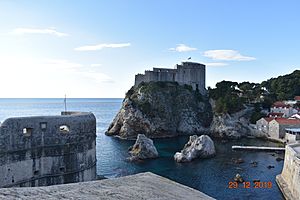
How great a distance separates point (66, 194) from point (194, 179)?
32.3 m

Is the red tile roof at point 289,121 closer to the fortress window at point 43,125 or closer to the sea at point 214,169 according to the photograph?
the sea at point 214,169

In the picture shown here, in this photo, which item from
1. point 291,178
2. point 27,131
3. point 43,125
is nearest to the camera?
point 27,131

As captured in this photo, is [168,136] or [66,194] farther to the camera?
[168,136]

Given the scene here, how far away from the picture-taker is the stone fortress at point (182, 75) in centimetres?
8788

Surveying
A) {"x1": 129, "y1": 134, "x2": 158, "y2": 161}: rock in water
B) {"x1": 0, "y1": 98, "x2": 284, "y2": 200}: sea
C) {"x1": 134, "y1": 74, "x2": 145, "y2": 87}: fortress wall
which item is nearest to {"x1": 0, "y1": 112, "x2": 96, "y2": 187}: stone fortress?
{"x1": 0, "y1": 98, "x2": 284, "y2": 200}: sea

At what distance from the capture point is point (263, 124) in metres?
68.2

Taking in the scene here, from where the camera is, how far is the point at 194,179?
37.0m

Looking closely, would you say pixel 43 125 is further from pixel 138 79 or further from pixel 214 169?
pixel 138 79

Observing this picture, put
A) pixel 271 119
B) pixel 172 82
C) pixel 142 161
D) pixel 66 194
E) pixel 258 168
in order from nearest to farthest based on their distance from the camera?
1. pixel 66 194
2. pixel 258 168
3. pixel 142 161
4. pixel 271 119
5. pixel 172 82

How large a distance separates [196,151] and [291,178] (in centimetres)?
1842

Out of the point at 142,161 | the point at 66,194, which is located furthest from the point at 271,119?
the point at 66,194

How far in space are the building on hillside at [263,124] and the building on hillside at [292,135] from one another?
6399mm

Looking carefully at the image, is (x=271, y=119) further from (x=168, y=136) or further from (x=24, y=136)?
(x=24, y=136)
